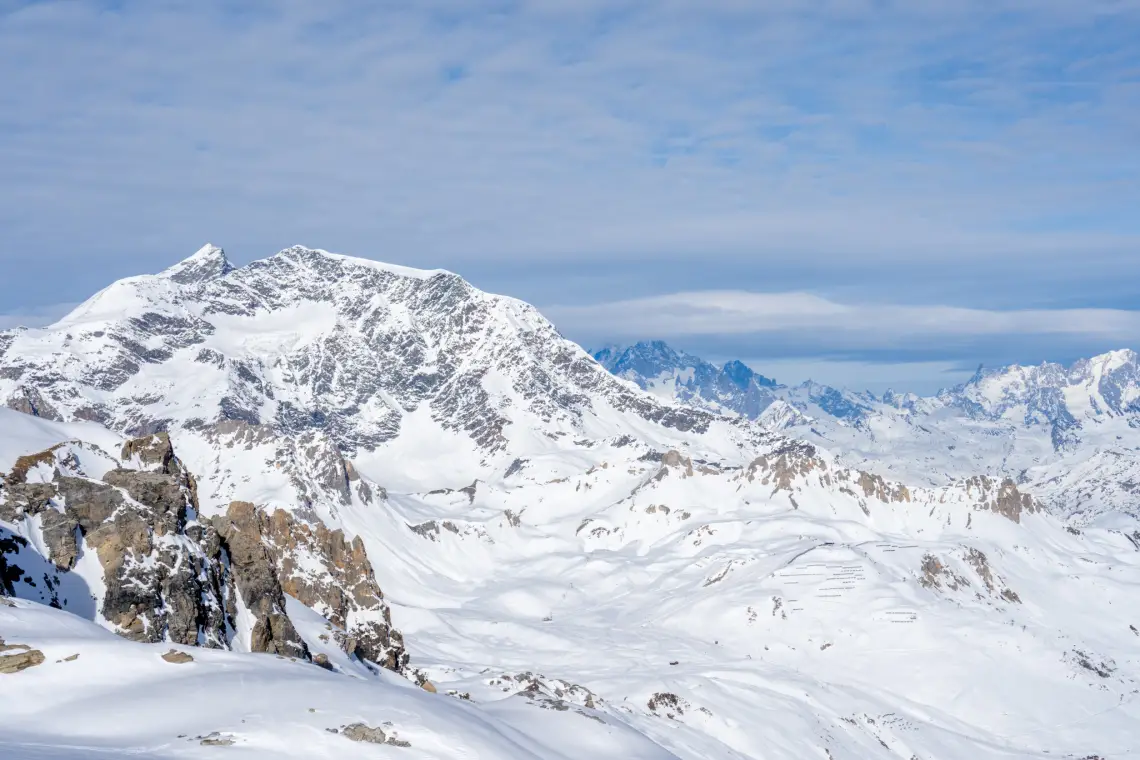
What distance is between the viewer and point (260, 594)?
88188 mm

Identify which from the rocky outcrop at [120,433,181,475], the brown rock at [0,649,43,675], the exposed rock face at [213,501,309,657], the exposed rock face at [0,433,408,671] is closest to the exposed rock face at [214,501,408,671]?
the exposed rock face at [213,501,309,657]

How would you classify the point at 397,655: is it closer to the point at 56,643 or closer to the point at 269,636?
the point at 269,636

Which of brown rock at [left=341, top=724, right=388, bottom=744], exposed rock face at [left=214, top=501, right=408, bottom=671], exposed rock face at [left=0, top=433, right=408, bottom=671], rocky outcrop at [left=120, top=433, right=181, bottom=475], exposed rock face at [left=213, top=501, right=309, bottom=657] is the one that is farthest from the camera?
exposed rock face at [left=214, top=501, right=408, bottom=671]

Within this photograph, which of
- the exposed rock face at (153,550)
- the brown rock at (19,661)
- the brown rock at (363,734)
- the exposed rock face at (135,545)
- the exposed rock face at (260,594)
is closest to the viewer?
the brown rock at (19,661)

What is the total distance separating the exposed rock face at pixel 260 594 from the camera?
84375mm

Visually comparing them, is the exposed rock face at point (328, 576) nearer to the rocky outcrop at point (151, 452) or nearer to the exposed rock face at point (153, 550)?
the exposed rock face at point (153, 550)

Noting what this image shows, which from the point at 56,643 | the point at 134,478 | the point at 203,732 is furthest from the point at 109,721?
the point at 134,478

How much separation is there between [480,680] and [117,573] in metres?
125

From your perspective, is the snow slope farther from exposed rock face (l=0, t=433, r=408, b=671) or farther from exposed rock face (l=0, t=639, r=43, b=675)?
exposed rock face (l=0, t=433, r=408, b=671)

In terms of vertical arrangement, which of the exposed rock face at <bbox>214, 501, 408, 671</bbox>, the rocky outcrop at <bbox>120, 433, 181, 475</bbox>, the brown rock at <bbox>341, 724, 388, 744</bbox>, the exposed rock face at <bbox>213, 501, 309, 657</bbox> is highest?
the rocky outcrop at <bbox>120, 433, 181, 475</bbox>

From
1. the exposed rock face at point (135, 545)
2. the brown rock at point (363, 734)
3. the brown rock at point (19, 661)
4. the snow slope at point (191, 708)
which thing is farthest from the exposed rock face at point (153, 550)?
the brown rock at point (363, 734)

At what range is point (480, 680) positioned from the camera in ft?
630

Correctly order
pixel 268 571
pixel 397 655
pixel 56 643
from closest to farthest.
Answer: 1. pixel 56 643
2. pixel 268 571
3. pixel 397 655

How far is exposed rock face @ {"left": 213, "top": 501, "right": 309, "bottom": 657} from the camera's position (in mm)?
84375
